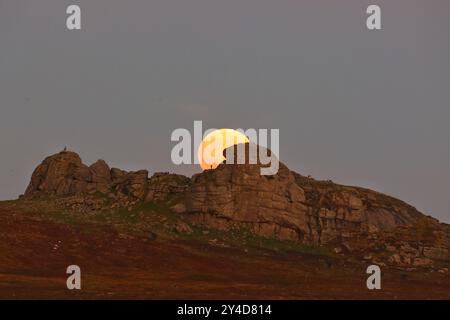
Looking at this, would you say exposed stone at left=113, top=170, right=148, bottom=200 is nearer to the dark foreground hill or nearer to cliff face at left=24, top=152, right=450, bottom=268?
cliff face at left=24, top=152, right=450, bottom=268

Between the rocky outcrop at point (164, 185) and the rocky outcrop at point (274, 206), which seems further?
the rocky outcrop at point (164, 185)

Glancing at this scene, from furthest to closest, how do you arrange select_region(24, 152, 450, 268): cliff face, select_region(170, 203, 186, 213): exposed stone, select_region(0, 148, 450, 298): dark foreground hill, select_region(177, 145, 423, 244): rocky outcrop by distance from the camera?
select_region(170, 203, 186, 213): exposed stone < select_region(177, 145, 423, 244): rocky outcrop < select_region(24, 152, 450, 268): cliff face < select_region(0, 148, 450, 298): dark foreground hill

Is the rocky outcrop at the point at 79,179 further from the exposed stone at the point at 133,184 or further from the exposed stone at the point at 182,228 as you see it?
the exposed stone at the point at 182,228

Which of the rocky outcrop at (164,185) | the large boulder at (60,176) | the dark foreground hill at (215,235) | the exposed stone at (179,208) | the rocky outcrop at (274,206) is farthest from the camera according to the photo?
the large boulder at (60,176)

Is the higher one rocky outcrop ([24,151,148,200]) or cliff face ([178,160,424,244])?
rocky outcrop ([24,151,148,200])

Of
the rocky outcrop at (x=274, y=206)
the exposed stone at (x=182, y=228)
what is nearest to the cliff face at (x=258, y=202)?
the rocky outcrop at (x=274, y=206)

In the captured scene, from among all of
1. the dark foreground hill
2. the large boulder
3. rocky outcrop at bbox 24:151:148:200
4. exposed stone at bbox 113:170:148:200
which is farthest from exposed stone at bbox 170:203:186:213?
the large boulder

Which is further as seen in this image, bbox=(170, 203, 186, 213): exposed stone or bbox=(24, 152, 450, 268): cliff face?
bbox=(170, 203, 186, 213): exposed stone

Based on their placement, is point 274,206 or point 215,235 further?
point 274,206

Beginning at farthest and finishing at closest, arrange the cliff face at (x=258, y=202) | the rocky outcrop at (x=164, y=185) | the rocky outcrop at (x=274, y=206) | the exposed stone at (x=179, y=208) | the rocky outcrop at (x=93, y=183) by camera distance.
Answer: the rocky outcrop at (x=164, y=185) < the rocky outcrop at (x=93, y=183) < the exposed stone at (x=179, y=208) < the rocky outcrop at (x=274, y=206) < the cliff face at (x=258, y=202)

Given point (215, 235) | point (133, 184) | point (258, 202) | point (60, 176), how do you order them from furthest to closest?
point (60, 176)
point (133, 184)
point (258, 202)
point (215, 235)

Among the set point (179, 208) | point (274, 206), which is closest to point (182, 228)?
point (179, 208)

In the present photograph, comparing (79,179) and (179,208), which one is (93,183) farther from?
(179,208)

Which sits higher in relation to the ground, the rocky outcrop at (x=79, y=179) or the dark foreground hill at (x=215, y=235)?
the rocky outcrop at (x=79, y=179)
